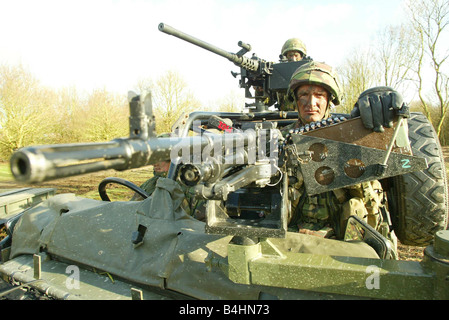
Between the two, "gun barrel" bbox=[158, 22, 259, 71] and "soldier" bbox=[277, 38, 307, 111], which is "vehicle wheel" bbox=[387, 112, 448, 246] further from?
"soldier" bbox=[277, 38, 307, 111]

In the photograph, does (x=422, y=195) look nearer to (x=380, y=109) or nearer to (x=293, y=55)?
(x=380, y=109)

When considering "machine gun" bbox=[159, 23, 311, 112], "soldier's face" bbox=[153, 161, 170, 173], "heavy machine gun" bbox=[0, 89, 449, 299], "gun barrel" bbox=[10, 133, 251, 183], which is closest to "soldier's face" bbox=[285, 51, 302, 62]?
"machine gun" bbox=[159, 23, 311, 112]

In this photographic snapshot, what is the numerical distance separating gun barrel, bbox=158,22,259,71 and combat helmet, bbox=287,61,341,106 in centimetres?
245

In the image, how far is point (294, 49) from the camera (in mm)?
7180

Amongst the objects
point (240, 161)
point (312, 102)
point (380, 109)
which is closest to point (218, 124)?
point (312, 102)

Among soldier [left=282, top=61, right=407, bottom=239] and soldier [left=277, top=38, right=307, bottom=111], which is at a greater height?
soldier [left=277, top=38, right=307, bottom=111]

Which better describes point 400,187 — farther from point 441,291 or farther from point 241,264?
point 241,264

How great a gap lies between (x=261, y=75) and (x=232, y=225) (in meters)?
5.01

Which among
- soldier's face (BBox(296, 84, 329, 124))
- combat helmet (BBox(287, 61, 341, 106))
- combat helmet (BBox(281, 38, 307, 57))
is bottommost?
soldier's face (BBox(296, 84, 329, 124))

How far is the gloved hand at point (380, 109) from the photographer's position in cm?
228

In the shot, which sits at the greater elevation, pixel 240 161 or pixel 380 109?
pixel 380 109

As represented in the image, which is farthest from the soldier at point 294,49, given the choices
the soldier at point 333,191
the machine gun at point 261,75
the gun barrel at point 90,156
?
the gun barrel at point 90,156

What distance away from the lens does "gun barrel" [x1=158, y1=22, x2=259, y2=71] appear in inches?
193
